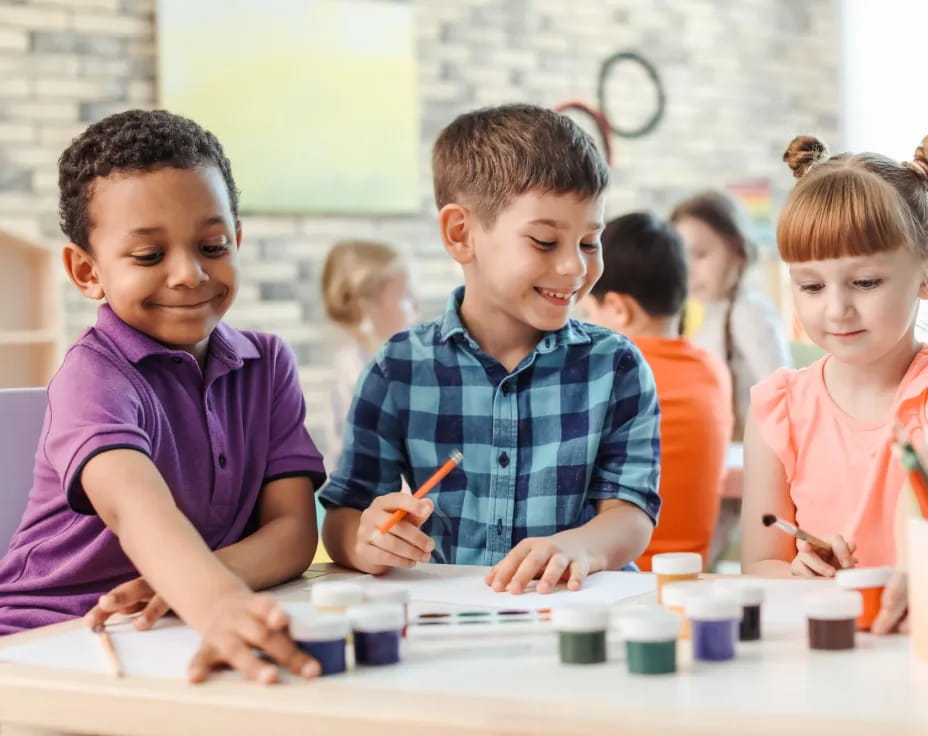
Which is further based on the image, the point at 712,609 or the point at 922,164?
the point at 922,164

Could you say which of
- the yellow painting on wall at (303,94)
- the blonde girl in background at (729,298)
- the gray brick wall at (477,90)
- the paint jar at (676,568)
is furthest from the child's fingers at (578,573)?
the yellow painting on wall at (303,94)

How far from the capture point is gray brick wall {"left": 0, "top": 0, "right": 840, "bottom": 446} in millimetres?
4781

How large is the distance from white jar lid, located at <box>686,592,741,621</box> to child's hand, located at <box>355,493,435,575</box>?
37cm

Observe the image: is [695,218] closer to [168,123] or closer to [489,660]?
[168,123]

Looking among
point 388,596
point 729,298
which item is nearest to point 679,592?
point 388,596

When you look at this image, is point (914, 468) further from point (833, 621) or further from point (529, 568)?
point (529, 568)

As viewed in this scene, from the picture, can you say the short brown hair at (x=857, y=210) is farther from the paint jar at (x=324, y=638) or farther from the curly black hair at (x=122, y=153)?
the paint jar at (x=324, y=638)

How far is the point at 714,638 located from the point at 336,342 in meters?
4.52

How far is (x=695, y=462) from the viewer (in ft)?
7.82

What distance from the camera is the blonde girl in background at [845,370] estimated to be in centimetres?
137

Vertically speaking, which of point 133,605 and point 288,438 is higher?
point 288,438

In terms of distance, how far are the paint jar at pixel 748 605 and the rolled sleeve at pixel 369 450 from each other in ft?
2.11

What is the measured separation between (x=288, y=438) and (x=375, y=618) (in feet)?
1.90

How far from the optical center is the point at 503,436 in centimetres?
150
